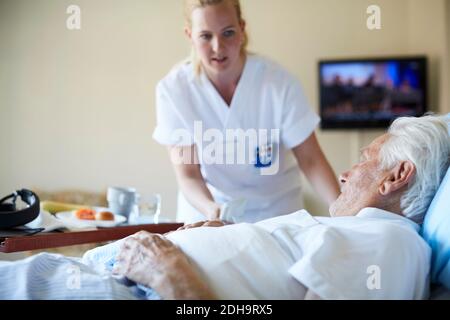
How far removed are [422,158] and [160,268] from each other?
2.08 feet

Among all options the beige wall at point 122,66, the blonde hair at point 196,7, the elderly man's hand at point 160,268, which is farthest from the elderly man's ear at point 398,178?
the beige wall at point 122,66

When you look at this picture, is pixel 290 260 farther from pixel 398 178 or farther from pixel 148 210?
pixel 148 210

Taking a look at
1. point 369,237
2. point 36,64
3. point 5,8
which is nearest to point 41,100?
point 36,64

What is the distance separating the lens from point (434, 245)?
1.10m

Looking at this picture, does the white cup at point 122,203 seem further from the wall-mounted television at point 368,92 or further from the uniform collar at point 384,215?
the wall-mounted television at point 368,92

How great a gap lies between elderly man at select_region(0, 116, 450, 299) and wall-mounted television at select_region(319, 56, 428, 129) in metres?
2.96

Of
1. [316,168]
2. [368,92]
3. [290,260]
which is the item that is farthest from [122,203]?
[368,92]

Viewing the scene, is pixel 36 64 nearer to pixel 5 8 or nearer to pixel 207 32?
pixel 5 8

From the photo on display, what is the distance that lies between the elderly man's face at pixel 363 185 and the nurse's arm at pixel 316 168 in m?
0.61

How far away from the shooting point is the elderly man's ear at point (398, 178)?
1206 mm

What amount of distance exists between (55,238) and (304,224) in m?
0.70

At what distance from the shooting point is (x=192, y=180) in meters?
1.89

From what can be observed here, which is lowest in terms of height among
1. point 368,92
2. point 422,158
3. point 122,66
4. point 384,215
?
point 384,215

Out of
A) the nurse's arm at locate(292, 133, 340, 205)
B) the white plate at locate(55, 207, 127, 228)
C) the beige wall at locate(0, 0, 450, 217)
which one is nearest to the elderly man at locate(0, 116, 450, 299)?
the white plate at locate(55, 207, 127, 228)
